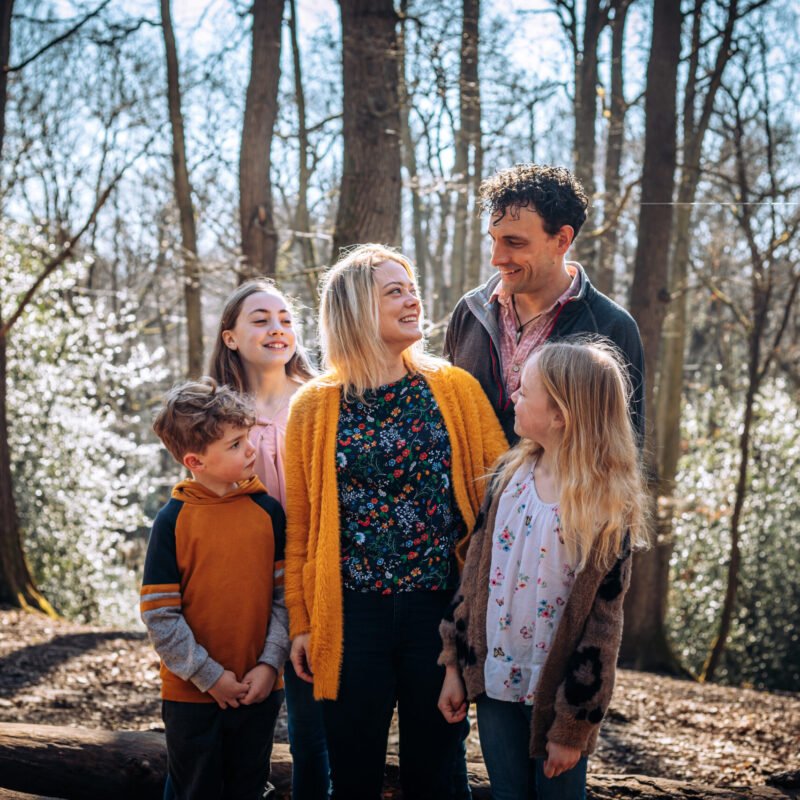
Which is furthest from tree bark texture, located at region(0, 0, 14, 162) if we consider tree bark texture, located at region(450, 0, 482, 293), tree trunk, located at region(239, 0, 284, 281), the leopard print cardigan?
the leopard print cardigan

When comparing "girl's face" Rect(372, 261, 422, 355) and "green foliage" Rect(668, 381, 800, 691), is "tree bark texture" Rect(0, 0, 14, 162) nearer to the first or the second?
"girl's face" Rect(372, 261, 422, 355)

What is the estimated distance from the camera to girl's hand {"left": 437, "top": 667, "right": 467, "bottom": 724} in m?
2.39

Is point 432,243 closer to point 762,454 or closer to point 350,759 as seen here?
point 762,454

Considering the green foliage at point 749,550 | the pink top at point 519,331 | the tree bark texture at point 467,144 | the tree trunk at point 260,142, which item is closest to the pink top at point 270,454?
the pink top at point 519,331

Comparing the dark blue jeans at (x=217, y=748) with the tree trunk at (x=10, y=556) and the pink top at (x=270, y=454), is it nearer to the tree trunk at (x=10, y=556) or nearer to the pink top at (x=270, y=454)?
the pink top at (x=270, y=454)

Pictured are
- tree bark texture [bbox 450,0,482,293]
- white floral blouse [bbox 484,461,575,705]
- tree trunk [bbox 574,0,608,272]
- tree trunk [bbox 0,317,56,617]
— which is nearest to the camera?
white floral blouse [bbox 484,461,575,705]

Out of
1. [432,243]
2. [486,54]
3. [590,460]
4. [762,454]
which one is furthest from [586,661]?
[432,243]

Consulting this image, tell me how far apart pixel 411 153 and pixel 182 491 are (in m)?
10.1

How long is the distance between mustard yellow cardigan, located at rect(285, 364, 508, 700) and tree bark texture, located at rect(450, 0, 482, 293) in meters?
2.77

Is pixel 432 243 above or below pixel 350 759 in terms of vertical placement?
above

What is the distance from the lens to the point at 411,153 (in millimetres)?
12047

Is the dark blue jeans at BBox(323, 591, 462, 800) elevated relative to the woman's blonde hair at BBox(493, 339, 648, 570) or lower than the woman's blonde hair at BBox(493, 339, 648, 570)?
Result: lower

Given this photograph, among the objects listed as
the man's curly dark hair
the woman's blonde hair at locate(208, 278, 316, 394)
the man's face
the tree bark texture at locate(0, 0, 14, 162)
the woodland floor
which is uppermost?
the tree bark texture at locate(0, 0, 14, 162)

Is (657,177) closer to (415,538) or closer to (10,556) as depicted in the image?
(415,538)
